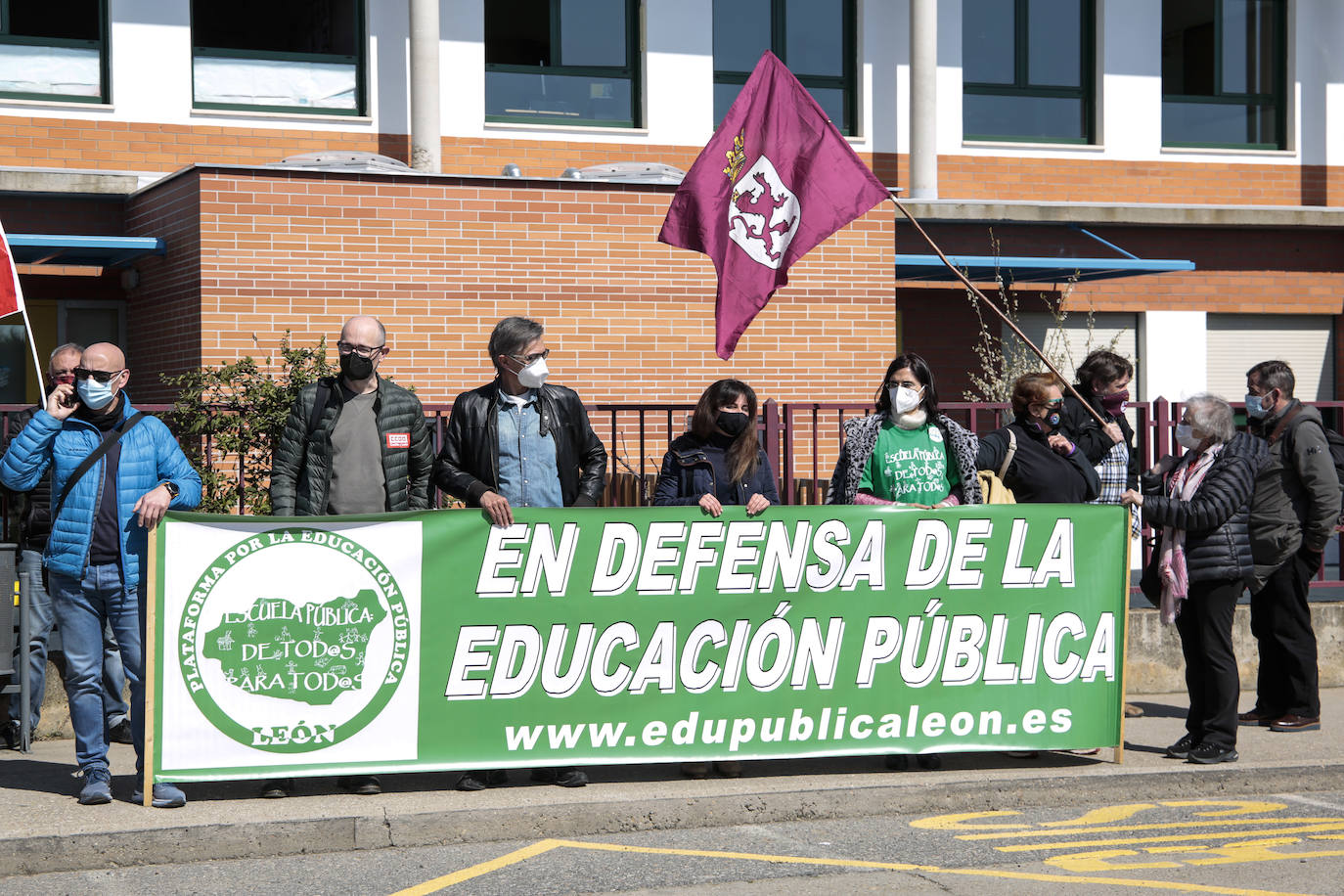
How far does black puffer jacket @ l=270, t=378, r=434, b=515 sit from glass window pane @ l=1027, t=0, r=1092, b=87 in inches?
510

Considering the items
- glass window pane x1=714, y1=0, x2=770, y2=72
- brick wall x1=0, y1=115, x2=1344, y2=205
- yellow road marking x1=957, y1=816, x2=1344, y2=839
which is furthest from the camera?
glass window pane x1=714, y1=0, x2=770, y2=72

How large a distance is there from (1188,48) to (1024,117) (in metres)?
2.35

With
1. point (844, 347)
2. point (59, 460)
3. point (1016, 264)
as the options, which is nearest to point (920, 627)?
point (59, 460)

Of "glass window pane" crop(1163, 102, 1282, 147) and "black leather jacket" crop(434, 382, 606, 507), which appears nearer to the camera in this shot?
"black leather jacket" crop(434, 382, 606, 507)

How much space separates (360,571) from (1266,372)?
4865 mm

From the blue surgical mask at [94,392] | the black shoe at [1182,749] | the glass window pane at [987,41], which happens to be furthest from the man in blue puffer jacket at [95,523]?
the glass window pane at [987,41]

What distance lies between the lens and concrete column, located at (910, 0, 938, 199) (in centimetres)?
1656

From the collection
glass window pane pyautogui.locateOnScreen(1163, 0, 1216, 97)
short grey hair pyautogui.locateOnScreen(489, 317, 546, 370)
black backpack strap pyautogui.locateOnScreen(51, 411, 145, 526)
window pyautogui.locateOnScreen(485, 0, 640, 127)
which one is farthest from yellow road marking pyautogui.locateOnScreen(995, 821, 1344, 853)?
glass window pane pyautogui.locateOnScreen(1163, 0, 1216, 97)

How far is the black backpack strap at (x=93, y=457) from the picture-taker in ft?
20.4

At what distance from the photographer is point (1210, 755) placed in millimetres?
7207

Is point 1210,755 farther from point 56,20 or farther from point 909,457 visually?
point 56,20

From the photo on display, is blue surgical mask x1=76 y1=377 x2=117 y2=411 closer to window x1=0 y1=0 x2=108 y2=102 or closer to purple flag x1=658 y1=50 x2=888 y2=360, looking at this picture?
purple flag x1=658 y1=50 x2=888 y2=360

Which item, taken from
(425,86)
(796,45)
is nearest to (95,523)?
(425,86)

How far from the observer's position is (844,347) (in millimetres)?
13719
